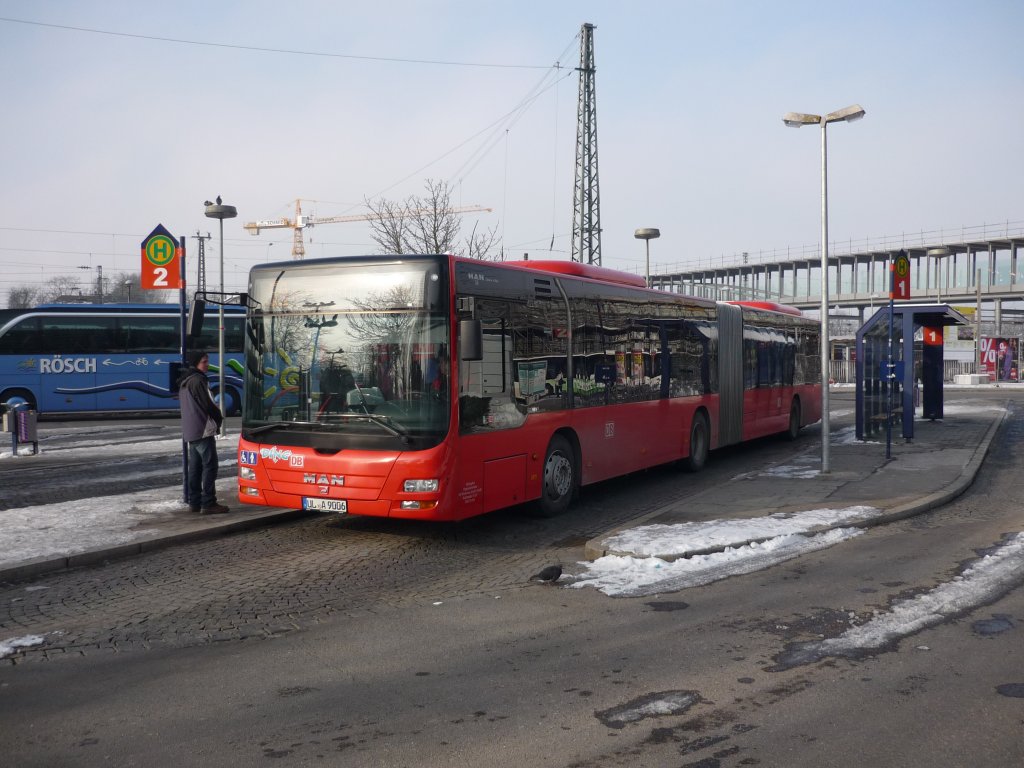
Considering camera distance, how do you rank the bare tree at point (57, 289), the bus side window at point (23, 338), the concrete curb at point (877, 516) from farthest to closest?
the bare tree at point (57, 289), the bus side window at point (23, 338), the concrete curb at point (877, 516)

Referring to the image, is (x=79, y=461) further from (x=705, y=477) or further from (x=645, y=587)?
(x=645, y=587)

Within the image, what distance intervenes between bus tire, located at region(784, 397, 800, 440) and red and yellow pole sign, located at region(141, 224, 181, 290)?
528 inches

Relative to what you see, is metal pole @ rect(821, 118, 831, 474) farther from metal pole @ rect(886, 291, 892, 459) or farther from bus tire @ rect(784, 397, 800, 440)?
bus tire @ rect(784, 397, 800, 440)

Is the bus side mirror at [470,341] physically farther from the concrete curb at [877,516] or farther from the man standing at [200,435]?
the man standing at [200,435]

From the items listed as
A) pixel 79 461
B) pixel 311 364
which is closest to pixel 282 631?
pixel 311 364

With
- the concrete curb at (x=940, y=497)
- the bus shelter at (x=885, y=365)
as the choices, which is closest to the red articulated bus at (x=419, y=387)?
the concrete curb at (x=940, y=497)

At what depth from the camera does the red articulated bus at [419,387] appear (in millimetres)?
9000

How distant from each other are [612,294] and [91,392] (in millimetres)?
21679

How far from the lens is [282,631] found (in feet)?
21.3

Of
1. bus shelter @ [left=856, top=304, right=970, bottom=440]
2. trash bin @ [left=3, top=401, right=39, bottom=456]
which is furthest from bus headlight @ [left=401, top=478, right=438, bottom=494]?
trash bin @ [left=3, top=401, right=39, bottom=456]

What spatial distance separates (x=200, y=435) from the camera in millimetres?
10625

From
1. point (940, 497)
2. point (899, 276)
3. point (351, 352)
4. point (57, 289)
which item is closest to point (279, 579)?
point (351, 352)

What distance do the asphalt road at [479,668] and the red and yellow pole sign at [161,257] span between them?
443 centimetres

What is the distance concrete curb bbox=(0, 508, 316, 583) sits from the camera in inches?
320
